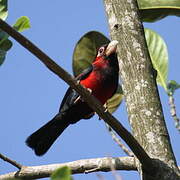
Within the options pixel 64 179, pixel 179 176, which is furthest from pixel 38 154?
pixel 64 179

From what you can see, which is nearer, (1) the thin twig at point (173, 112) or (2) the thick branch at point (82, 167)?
(2) the thick branch at point (82, 167)

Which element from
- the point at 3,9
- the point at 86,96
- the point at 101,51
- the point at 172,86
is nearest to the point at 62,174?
the point at 86,96

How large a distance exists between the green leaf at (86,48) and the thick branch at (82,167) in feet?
4.82

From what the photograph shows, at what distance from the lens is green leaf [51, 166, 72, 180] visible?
3.64 ft

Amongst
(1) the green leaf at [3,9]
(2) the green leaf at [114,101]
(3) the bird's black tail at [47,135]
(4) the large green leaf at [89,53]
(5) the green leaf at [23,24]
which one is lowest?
(2) the green leaf at [114,101]

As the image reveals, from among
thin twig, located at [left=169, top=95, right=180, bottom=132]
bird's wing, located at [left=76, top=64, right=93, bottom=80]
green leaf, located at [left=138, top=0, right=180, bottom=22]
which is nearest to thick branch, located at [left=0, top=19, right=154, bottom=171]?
thin twig, located at [left=169, top=95, right=180, bottom=132]

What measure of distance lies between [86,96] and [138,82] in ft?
1.59

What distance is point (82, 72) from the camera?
391 cm

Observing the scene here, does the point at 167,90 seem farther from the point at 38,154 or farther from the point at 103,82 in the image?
the point at 38,154

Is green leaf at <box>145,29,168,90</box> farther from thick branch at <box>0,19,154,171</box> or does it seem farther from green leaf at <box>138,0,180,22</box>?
thick branch at <box>0,19,154,171</box>

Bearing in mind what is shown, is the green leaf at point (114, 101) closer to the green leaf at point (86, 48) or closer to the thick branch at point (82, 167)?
the green leaf at point (86, 48)

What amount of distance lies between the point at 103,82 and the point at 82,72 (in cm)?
20

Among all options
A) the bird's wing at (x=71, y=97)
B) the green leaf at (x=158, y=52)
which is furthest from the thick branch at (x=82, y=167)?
the bird's wing at (x=71, y=97)

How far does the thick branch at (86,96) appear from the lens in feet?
5.53
